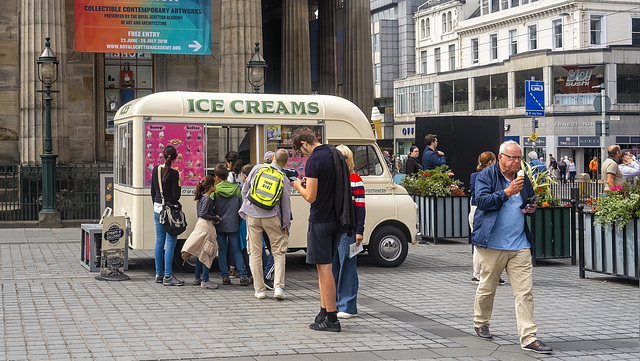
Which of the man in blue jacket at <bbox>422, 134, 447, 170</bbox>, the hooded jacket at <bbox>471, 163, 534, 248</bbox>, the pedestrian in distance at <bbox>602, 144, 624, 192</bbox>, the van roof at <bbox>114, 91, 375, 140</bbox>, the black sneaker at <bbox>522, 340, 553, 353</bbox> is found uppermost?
the van roof at <bbox>114, 91, 375, 140</bbox>

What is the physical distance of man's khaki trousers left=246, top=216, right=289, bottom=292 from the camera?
10266mm

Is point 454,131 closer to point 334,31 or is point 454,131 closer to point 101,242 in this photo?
point 101,242

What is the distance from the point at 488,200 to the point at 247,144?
650 cm

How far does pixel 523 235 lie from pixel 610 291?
12.9 feet

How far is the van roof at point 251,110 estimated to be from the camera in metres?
12.5

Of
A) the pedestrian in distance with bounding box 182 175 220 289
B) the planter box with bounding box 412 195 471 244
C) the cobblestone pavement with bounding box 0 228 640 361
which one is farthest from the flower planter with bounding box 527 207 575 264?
the pedestrian in distance with bounding box 182 175 220 289

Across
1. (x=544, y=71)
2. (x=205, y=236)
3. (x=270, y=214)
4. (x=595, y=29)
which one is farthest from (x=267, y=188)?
(x=595, y=29)

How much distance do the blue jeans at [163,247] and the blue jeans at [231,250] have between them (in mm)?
632

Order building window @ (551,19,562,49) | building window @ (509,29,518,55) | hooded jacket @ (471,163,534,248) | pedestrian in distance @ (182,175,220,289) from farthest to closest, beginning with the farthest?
building window @ (509,29,518,55)
building window @ (551,19,562,49)
pedestrian in distance @ (182,175,220,289)
hooded jacket @ (471,163,534,248)

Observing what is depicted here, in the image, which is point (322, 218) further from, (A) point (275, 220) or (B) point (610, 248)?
(B) point (610, 248)

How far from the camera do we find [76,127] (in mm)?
24812

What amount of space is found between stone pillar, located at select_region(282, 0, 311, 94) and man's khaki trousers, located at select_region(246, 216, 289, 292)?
16.5m

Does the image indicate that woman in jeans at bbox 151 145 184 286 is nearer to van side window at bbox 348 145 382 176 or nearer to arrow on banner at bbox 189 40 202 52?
van side window at bbox 348 145 382 176

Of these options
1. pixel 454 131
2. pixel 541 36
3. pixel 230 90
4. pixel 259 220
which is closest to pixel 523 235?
pixel 259 220
